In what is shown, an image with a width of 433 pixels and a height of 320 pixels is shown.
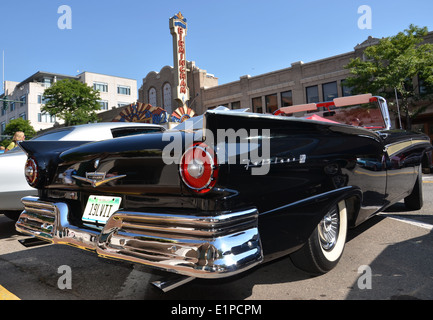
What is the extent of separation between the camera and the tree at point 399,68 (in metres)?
16.4

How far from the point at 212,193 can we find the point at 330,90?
21810 mm

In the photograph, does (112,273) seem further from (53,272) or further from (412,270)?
(412,270)

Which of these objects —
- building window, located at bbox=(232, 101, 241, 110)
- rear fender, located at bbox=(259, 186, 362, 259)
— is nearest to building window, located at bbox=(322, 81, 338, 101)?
building window, located at bbox=(232, 101, 241, 110)

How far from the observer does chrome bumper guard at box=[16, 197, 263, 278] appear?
1674 mm

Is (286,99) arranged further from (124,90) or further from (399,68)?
(124,90)

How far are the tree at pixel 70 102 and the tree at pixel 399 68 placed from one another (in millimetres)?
25306

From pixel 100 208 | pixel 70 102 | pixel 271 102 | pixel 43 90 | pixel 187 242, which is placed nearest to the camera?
pixel 187 242

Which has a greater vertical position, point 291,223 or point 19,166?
point 19,166

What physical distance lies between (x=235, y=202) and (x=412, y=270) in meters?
1.76

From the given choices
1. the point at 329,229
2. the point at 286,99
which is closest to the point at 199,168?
the point at 329,229

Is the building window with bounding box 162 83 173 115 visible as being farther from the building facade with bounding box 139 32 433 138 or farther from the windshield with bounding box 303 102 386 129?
the windshield with bounding box 303 102 386 129

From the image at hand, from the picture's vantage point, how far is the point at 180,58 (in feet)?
87.7
